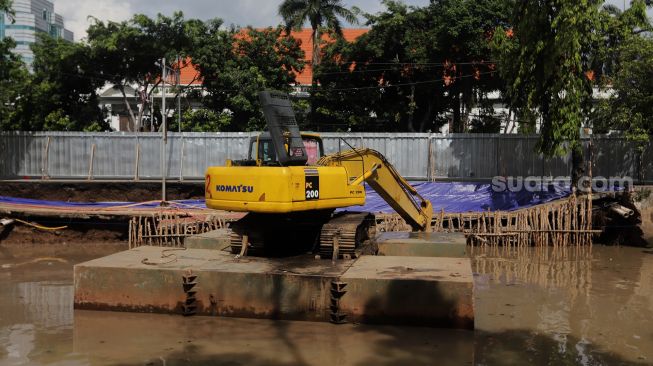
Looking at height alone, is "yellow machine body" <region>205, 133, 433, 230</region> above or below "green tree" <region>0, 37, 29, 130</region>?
below

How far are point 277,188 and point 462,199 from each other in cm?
1167

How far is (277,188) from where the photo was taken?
954cm

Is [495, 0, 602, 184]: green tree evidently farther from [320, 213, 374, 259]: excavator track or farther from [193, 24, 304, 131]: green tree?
[193, 24, 304, 131]: green tree

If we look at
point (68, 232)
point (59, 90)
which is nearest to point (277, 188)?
point (68, 232)

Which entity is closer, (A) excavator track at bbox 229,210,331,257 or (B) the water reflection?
(B) the water reflection

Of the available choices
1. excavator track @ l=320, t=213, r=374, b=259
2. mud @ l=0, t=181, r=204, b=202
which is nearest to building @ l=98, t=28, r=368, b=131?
mud @ l=0, t=181, r=204, b=202

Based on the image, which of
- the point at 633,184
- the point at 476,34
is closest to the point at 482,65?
the point at 476,34

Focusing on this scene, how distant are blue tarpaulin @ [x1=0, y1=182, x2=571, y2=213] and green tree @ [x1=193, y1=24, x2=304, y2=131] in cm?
980

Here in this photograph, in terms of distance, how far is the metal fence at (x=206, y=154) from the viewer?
75.1ft

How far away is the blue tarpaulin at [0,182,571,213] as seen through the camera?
64.7ft

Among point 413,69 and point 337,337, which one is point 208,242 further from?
point 413,69

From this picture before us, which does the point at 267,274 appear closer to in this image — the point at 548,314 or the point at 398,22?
the point at 548,314

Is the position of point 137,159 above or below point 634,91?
below

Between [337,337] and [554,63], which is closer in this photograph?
[337,337]
